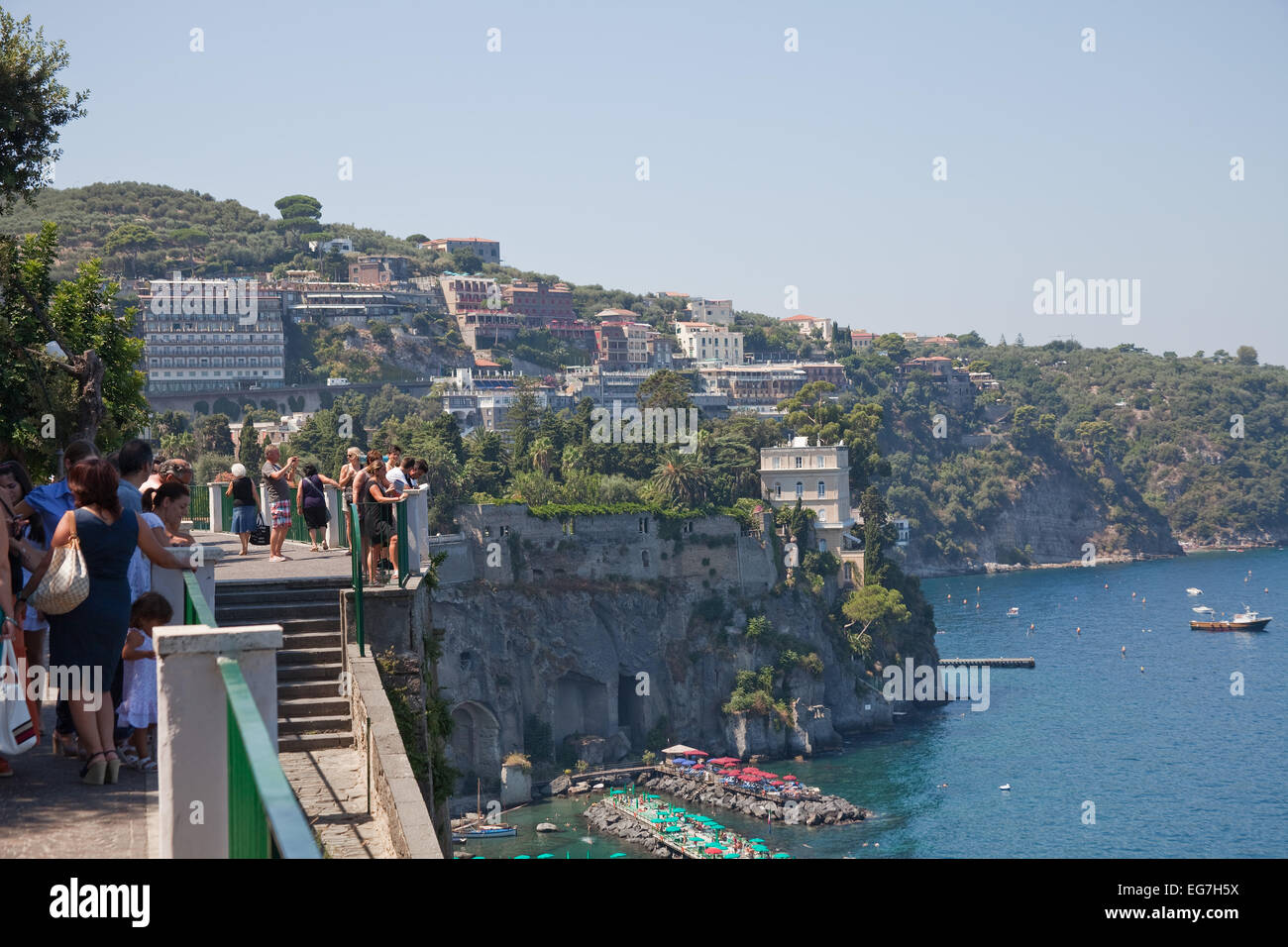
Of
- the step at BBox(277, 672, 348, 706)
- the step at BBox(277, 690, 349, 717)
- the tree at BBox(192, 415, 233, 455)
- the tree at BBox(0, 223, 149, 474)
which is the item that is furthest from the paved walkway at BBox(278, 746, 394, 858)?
the tree at BBox(192, 415, 233, 455)

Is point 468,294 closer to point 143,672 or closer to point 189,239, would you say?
point 189,239

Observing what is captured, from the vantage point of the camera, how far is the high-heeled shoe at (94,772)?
25.0 feet

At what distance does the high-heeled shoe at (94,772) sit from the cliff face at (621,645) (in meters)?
57.6

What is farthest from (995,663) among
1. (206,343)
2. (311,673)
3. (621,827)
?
(311,673)

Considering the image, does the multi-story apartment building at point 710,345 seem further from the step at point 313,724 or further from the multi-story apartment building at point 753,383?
the step at point 313,724

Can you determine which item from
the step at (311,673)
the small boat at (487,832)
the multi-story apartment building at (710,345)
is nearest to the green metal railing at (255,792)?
the step at (311,673)

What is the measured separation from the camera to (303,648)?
1155cm

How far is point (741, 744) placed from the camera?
7181cm

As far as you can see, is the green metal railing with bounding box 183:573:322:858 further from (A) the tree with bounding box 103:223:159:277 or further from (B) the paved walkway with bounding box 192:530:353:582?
(A) the tree with bounding box 103:223:159:277

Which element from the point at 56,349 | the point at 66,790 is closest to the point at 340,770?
the point at 66,790

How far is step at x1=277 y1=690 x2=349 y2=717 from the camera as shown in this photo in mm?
10805

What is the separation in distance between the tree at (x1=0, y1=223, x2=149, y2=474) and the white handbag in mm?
8177

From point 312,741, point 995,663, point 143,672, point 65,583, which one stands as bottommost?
point 995,663

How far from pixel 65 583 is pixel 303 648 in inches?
177
